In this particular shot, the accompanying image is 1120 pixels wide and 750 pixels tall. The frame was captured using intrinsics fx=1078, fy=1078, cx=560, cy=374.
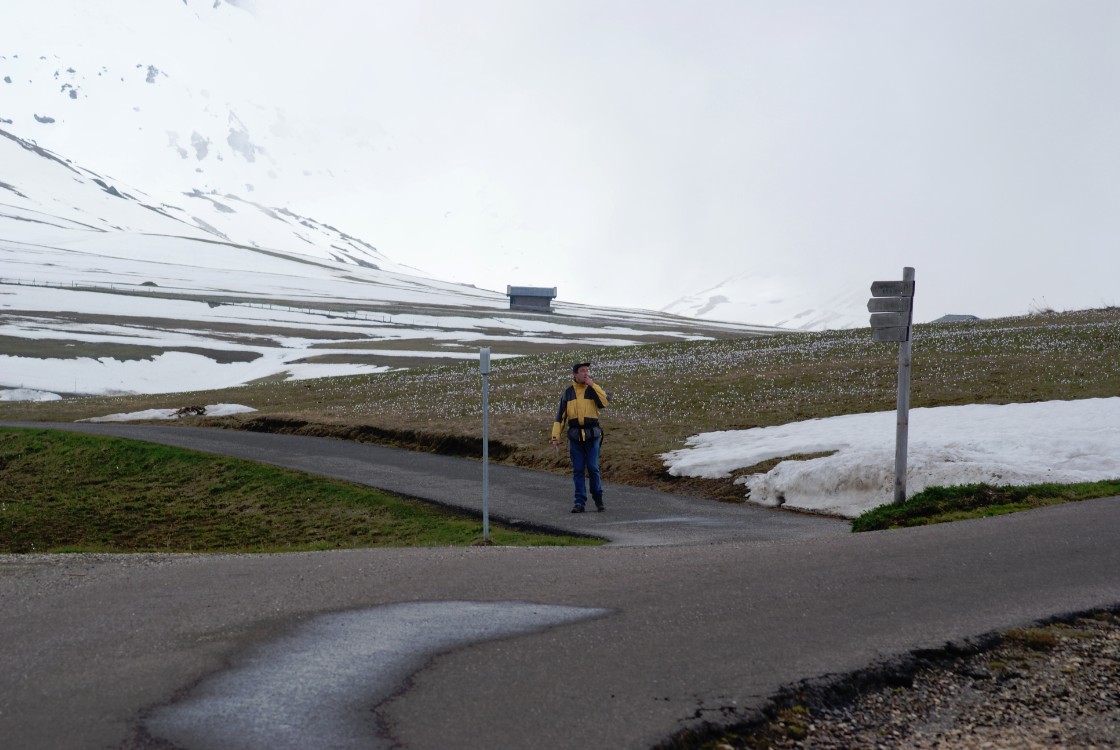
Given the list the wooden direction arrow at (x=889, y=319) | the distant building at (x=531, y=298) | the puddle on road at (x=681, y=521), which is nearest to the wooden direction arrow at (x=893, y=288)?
the wooden direction arrow at (x=889, y=319)

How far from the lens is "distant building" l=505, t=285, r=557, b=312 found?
16612 cm

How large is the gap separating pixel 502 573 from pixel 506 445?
57.2 feet

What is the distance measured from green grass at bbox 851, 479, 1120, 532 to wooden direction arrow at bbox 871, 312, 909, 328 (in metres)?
2.50

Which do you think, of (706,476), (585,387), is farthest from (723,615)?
(706,476)

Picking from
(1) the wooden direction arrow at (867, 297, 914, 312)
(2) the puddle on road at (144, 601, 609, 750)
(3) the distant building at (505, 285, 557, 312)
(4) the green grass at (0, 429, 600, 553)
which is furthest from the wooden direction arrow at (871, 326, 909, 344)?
(3) the distant building at (505, 285, 557, 312)

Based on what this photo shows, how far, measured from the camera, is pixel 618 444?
26312 mm

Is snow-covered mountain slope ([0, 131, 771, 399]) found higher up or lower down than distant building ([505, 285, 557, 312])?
lower down

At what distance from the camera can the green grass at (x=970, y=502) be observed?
14.7 meters

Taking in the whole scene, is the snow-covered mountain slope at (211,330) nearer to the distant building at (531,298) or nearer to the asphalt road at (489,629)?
the distant building at (531,298)

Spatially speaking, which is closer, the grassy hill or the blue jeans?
the blue jeans

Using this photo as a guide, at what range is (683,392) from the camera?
1396 inches

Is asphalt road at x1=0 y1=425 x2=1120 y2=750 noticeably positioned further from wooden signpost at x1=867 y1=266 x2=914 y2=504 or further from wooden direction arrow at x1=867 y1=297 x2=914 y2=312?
wooden direction arrow at x1=867 y1=297 x2=914 y2=312

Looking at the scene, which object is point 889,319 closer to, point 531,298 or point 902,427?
point 902,427

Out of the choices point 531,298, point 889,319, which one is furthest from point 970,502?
point 531,298
